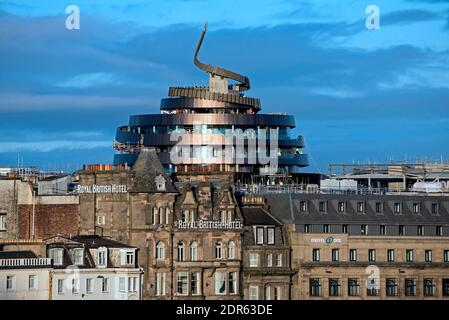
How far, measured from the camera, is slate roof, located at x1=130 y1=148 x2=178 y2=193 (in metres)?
176

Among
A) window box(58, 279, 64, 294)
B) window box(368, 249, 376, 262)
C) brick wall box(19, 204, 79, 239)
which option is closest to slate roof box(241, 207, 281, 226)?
window box(368, 249, 376, 262)

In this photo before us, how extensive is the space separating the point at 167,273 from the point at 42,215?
14263 millimetres

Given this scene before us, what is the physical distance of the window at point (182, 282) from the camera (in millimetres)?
174375

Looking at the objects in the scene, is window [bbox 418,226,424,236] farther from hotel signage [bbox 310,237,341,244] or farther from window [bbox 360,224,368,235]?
hotel signage [bbox 310,237,341,244]

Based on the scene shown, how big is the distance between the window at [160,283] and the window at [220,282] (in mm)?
4786

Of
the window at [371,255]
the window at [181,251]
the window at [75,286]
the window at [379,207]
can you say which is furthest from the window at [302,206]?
the window at [75,286]

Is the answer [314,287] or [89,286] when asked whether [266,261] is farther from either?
[89,286]

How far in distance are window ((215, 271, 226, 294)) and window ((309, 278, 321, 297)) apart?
9274 mm

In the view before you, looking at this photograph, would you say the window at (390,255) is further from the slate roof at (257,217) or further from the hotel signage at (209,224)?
the hotel signage at (209,224)
